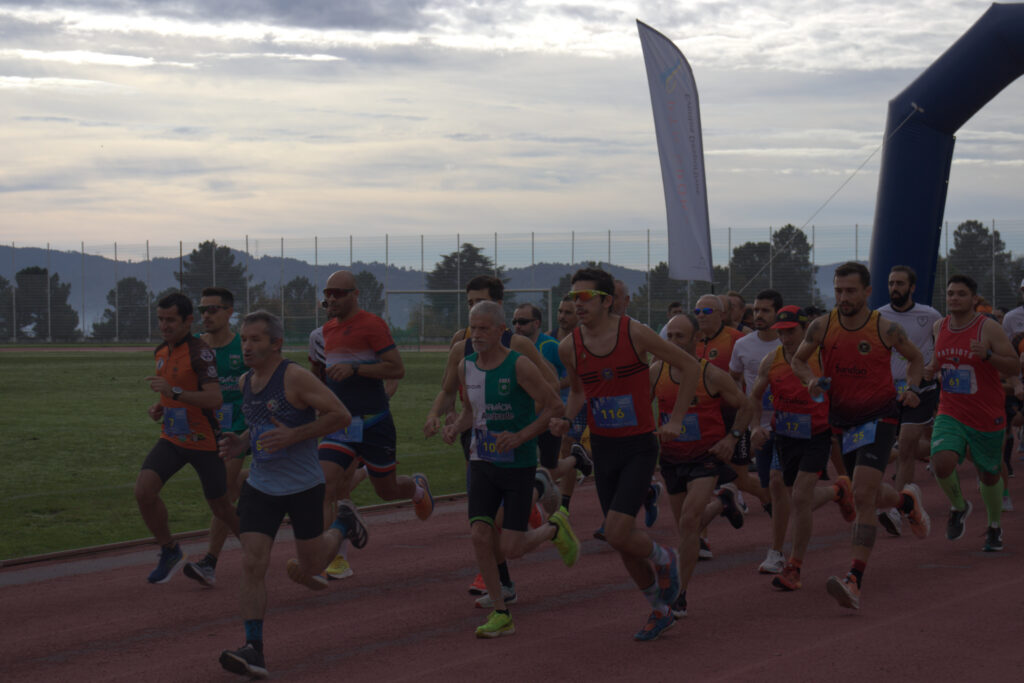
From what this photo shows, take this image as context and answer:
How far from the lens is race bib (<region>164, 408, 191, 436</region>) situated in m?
8.11

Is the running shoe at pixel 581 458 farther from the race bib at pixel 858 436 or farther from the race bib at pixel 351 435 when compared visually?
the race bib at pixel 858 436

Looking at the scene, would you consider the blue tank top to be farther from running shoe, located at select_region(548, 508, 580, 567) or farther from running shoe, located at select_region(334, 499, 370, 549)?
running shoe, located at select_region(548, 508, 580, 567)

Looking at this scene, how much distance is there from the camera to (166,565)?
813cm

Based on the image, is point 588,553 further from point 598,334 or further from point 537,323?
point 598,334

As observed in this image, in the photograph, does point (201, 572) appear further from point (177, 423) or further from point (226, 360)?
point (226, 360)

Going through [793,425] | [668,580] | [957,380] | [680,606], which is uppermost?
[957,380]

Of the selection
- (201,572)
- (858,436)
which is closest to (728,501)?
(858,436)

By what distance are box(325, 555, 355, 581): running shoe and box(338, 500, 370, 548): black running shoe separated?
0.95 meters

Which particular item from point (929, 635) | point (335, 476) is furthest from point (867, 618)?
point (335, 476)

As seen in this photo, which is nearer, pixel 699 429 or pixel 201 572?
pixel 699 429

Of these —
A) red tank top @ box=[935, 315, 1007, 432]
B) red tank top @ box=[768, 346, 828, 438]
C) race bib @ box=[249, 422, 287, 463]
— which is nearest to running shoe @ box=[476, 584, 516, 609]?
race bib @ box=[249, 422, 287, 463]

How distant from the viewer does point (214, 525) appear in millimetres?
8336

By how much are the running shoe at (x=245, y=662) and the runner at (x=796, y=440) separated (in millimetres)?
3651

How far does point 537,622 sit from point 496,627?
49cm
